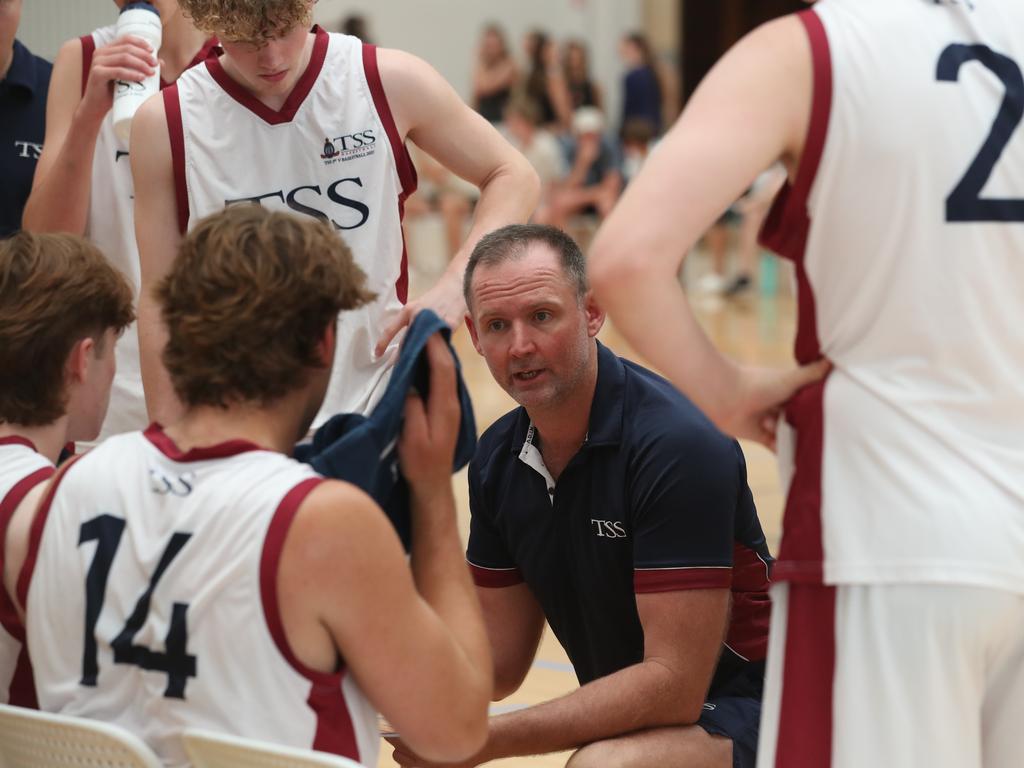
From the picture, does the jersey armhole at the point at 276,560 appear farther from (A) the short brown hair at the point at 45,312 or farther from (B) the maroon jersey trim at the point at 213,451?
(A) the short brown hair at the point at 45,312

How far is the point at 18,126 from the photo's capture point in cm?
362

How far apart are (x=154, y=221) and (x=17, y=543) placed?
3.45 ft

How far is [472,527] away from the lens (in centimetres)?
316

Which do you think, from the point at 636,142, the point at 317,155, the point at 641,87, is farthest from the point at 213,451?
the point at 641,87

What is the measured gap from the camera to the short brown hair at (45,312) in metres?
2.17

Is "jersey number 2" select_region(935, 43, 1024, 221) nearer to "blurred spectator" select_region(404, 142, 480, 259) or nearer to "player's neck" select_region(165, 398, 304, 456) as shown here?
"player's neck" select_region(165, 398, 304, 456)

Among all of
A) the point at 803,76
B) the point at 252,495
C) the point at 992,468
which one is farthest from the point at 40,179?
the point at 992,468

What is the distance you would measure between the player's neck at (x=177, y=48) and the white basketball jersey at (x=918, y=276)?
199 cm

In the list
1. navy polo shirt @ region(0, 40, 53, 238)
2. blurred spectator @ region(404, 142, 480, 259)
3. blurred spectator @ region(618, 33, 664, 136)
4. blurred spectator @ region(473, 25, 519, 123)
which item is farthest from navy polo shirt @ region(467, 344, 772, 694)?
blurred spectator @ region(618, 33, 664, 136)

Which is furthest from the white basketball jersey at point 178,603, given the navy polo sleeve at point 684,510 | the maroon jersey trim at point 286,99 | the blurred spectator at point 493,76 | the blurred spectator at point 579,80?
the blurred spectator at point 579,80

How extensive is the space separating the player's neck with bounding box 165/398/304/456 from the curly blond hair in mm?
946

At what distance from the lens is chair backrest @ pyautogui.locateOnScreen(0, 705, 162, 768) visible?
5.86 ft

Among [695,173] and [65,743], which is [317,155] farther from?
[65,743]

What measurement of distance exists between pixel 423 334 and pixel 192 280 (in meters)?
0.32
